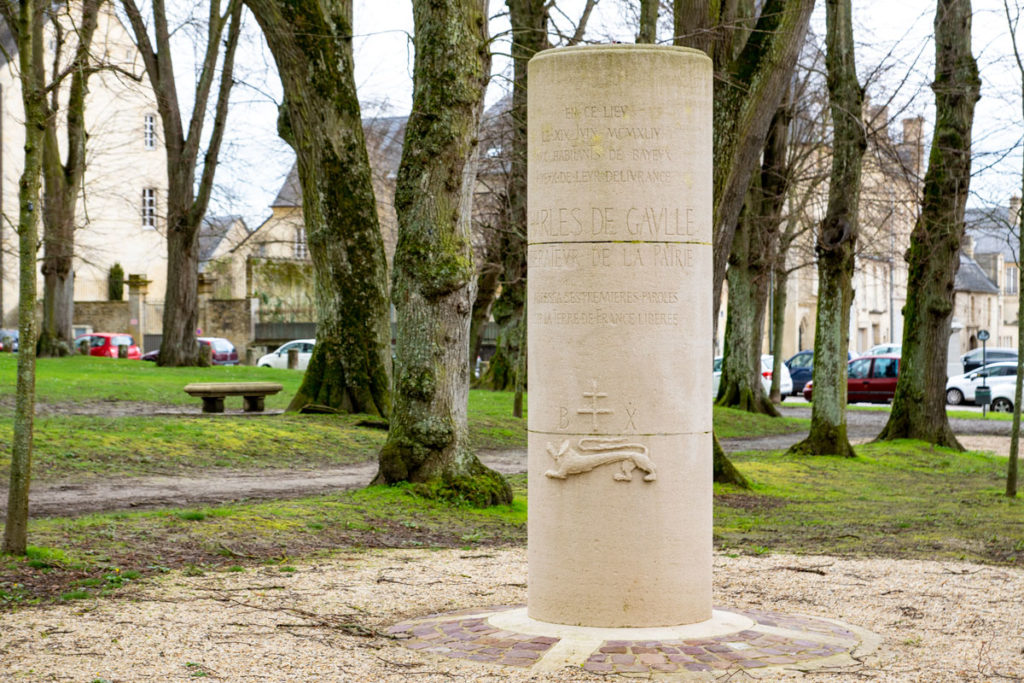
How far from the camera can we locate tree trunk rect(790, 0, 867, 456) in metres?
20.0

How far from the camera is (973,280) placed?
286ft

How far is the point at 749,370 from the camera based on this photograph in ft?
98.7

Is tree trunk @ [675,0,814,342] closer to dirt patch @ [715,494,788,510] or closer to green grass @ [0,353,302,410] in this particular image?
dirt patch @ [715,494,788,510]

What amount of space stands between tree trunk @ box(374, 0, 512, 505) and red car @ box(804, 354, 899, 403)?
96.9 ft

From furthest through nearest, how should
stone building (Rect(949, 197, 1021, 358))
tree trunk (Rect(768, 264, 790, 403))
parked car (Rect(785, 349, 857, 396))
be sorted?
stone building (Rect(949, 197, 1021, 358))
parked car (Rect(785, 349, 857, 396))
tree trunk (Rect(768, 264, 790, 403))

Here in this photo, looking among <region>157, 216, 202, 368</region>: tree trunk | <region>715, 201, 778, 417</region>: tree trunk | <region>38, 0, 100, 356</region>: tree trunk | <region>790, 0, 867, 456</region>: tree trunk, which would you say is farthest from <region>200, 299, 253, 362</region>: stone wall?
<region>790, 0, 867, 456</region>: tree trunk

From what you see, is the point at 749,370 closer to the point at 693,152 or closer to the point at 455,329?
the point at 455,329

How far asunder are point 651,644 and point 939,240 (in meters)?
16.1

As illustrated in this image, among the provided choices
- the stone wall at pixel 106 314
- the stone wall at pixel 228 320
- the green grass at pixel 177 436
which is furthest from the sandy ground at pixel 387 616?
the stone wall at pixel 106 314

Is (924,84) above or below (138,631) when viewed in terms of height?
above

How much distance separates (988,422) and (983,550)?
865 inches

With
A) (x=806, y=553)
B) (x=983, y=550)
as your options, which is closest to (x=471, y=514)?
(x=806, y=553)

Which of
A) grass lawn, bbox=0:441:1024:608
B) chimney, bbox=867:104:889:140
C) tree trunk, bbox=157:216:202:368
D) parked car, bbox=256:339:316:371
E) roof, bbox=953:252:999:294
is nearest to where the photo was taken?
grass lawn, bbox=0:441:1024:608

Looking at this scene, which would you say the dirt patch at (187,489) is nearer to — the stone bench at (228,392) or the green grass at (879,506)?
the green grass at (879,506)
